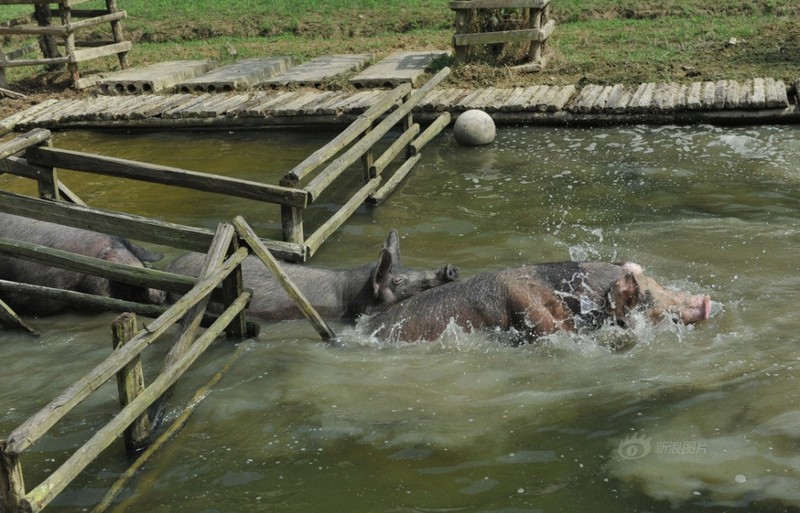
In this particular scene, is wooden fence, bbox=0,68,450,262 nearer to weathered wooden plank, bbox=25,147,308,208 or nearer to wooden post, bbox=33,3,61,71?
weathered wooden plank, bbox=25,147,308,208

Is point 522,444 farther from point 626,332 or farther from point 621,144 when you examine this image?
point 621,144

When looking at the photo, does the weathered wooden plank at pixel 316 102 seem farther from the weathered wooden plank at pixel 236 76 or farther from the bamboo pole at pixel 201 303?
the bamboo pole at pixel 201 303

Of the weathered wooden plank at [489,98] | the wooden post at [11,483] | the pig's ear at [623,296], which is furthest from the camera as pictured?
the weathered wooden plank at [489,98]

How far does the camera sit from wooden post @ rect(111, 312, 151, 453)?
18.6 ft

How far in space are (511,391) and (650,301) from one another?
139cm

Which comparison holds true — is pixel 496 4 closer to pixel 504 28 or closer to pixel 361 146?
pixel 504 28

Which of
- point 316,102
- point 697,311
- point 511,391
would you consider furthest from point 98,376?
point 316,102

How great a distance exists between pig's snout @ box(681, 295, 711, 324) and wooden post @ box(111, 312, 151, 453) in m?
3.95

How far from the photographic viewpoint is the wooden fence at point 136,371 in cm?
464

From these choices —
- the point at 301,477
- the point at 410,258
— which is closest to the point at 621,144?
the point at 410,258

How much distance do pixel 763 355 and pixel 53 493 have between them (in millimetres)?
4723

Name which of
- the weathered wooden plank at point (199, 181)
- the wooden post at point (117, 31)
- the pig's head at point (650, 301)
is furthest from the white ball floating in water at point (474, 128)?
the wooden post at point (117, 31)

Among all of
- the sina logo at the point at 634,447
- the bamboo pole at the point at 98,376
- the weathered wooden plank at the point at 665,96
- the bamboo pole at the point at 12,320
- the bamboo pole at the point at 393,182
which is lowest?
the bamboo pole at the point at 12,320

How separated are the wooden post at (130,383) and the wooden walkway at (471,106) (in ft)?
27.0
